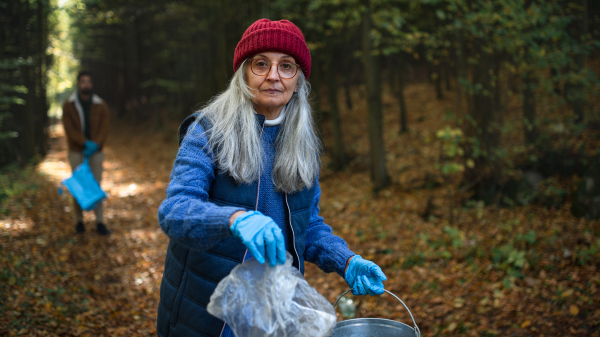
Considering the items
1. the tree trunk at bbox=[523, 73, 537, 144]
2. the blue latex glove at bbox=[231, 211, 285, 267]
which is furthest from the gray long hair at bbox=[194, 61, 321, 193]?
the tree trunk at bbox=[523, 73, 537, 144]

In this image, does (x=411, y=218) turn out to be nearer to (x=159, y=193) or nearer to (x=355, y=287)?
(x=355, y=287)

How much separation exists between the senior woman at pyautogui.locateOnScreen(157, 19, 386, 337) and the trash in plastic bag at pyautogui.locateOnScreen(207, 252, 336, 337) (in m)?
0.08

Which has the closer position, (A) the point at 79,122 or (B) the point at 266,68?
(B) the point at 266,68

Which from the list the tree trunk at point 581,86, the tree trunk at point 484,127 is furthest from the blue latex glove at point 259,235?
the tree trunk at point 581,86

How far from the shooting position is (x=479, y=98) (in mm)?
7254

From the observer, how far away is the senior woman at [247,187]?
4.94 ft

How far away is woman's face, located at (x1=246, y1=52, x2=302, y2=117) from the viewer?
6.21 feet

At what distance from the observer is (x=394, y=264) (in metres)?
5.64

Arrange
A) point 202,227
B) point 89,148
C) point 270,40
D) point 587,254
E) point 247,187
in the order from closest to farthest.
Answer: point 202,227 → point 247,187 → point 270,40 → point 587,254 → point 89,148

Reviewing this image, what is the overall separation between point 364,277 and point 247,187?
2.45 feet

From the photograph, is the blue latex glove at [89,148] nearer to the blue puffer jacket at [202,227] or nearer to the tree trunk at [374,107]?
the blue puffer jacket at [202,227]

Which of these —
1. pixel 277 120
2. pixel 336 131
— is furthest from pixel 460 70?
pixel 277 120

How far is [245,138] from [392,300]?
373 cm

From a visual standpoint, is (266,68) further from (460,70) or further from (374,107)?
(374,107)
